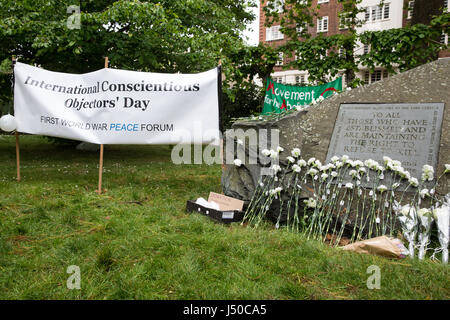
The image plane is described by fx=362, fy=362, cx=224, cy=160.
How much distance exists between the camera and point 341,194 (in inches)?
163

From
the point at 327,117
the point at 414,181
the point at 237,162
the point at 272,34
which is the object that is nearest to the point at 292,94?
the point at 327,117

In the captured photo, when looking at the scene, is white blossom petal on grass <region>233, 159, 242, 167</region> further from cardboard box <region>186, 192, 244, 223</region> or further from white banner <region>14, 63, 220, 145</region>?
white banner <region>14, 63, 220, 145</region>

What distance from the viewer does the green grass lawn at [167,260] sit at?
263 centimetres

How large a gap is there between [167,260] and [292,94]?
858cm

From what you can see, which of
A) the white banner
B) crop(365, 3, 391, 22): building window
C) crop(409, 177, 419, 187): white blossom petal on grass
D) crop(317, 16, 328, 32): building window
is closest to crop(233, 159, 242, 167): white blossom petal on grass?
the white banner

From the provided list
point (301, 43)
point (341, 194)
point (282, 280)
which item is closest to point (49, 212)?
point (282, 280)

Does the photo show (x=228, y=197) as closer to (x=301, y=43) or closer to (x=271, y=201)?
(x=271, y=201)

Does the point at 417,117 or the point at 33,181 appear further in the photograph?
the point at 33,181

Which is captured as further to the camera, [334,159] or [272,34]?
[272,34]

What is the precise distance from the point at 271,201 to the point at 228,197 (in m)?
0.64

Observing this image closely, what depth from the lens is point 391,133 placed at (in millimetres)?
4152

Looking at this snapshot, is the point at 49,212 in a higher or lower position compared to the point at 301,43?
lower

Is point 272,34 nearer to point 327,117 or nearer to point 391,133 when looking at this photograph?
point 327,117

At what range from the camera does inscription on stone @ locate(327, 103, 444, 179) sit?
391cm
